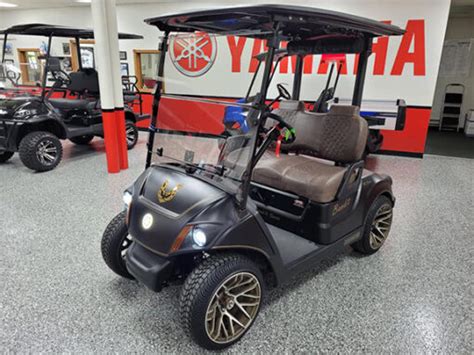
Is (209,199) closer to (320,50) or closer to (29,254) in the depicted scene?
(320,50)

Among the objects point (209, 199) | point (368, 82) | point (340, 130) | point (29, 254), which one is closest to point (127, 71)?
point (368, 82)

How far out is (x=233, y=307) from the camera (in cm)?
177

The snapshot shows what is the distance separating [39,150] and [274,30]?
416 cm

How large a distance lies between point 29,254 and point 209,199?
6.02 feet

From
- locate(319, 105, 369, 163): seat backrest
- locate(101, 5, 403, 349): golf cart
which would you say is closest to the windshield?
locate(101, 5, 403, 349): golf cart

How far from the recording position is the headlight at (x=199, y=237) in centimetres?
159

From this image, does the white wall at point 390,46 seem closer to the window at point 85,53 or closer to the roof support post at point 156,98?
the window at point 85,53

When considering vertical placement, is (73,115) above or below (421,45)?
below

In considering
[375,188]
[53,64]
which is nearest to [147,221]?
[375,188]

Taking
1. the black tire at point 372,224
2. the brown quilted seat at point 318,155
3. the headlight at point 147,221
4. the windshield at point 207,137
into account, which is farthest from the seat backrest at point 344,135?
the headlight at point 147,221

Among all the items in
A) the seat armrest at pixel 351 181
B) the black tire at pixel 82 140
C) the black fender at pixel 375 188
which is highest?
the seat armrest at pixel 351 181

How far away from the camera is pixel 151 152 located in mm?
2225

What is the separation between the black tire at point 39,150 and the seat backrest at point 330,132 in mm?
3429

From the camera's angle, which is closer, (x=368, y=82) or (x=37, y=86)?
(x=37, y=86)
